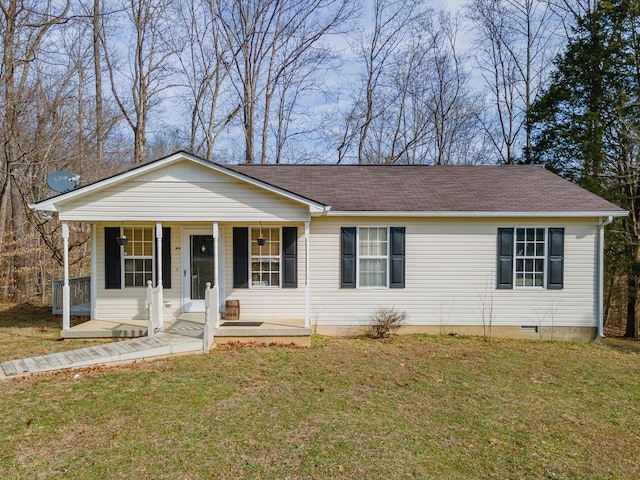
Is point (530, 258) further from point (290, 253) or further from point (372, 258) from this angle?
point (290, 253)

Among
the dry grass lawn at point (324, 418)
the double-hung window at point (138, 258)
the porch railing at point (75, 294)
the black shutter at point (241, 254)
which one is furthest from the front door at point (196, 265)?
the porch railing at point (75, 294)

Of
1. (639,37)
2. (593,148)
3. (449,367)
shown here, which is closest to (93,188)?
(449,367)

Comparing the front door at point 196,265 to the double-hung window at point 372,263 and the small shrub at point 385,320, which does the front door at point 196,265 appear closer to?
the double-hung window at point 372,263

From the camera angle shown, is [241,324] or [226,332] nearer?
[226,332]

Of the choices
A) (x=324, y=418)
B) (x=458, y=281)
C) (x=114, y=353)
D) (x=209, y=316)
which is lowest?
(x=324, y=418)

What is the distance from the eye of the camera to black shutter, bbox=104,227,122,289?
370 inches

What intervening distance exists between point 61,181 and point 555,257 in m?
11.9

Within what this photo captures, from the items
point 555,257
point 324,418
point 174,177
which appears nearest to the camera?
point 324,418

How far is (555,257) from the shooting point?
9398 millimetres

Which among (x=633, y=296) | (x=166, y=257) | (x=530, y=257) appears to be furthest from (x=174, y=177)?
(x=633, y=296)

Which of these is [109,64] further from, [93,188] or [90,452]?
[90,452]

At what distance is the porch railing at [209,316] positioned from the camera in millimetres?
7532

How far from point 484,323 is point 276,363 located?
17.5ft

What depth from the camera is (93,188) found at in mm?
8031
